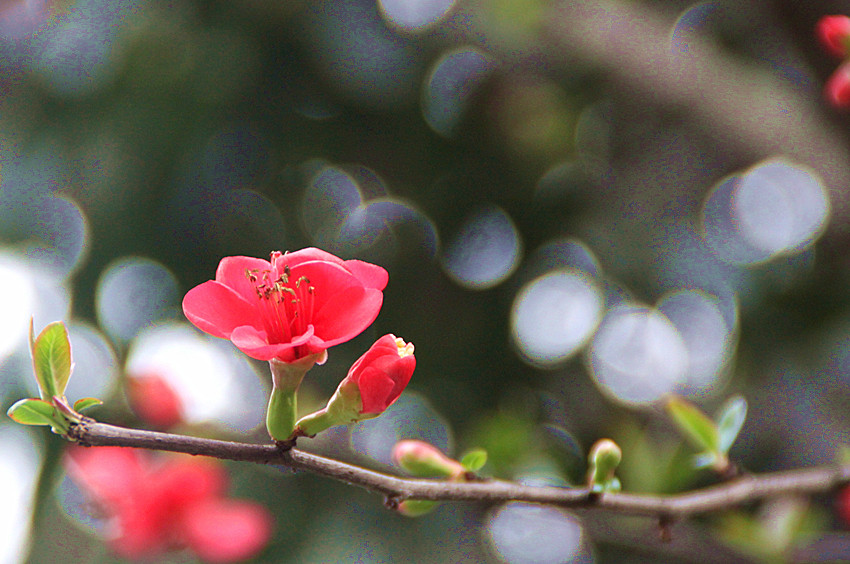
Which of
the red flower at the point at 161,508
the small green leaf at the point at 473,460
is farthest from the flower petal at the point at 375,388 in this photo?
the red flower at the point at 161,508

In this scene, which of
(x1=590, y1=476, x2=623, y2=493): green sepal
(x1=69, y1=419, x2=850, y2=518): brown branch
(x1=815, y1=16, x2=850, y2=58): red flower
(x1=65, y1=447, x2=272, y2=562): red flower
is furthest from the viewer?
(x1=65, y1=447, x2=272, y2=562): red flower

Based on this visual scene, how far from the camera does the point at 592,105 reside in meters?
1.64

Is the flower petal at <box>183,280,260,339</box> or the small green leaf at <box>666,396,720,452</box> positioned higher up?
the flower petal at <box>183,280,260,339</box>

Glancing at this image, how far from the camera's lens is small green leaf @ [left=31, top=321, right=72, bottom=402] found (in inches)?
13.9

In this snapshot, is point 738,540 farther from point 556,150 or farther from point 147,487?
point 556,150

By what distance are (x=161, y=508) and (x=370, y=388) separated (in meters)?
0.83

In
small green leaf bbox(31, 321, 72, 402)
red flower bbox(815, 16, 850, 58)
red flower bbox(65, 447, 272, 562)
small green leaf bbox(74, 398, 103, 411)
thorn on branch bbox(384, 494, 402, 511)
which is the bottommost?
red flower bbox(65, 447, 272, 562)

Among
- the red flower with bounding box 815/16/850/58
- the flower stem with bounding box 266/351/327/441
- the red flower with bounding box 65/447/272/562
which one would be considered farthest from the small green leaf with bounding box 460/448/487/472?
the red flower with bounding box 65/447/272/562

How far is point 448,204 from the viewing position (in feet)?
5.00

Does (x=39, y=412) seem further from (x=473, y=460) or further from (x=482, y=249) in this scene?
(x=482, y=249)

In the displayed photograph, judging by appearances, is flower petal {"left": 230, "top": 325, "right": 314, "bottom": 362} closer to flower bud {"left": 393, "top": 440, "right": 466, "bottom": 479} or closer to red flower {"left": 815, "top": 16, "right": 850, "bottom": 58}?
flower bud {"left": 393, "top": 440, "right": 466, "bottom": 479}

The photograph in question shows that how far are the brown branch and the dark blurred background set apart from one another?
0.59m

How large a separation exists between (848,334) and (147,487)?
142 centimetres

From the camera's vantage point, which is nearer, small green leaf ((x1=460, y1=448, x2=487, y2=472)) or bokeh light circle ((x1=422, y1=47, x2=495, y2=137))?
small green leaf ((x1=460, y1=448, x2=487, y2=472))
